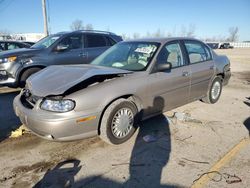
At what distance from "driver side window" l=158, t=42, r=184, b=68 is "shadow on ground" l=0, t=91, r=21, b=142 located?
3008mm

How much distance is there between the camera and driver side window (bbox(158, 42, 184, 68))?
4469mm

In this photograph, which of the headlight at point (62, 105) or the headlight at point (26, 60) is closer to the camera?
the headlight at point (62, 105)

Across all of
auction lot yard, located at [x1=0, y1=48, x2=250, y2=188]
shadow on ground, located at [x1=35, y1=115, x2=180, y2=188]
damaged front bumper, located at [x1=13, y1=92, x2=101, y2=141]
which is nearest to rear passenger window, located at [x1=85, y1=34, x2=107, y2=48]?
auction lot yard, located at [x1=0, y1=48, x2=250, y2=188]

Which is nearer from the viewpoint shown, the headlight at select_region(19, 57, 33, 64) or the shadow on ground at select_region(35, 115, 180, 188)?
the shadow on ground at select_region(35, 115, 180, 188)

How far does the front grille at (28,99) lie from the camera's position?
12.1 feet

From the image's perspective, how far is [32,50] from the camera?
7023 millimetres

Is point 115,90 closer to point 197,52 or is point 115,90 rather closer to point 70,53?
point 197,52

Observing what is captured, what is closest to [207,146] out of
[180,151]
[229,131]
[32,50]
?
[180,151]

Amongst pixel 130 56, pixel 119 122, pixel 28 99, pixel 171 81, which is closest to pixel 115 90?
pixel 119 122

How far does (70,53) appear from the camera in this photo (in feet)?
24.6

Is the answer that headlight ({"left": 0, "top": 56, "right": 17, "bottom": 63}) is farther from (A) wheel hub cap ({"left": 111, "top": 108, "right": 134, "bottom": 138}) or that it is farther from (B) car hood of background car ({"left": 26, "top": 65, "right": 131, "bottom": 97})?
(A) wheel hub cap ({"left": 111, "top": 108, "right": 134, "bottom": 138})

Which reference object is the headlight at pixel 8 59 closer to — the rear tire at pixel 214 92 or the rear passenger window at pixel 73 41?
the rear passenger window at pixel 73 41

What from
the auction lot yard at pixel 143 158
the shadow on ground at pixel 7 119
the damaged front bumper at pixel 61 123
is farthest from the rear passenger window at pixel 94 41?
the damaged front bumper at pixel 61 123

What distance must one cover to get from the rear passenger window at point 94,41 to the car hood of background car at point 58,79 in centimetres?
387
